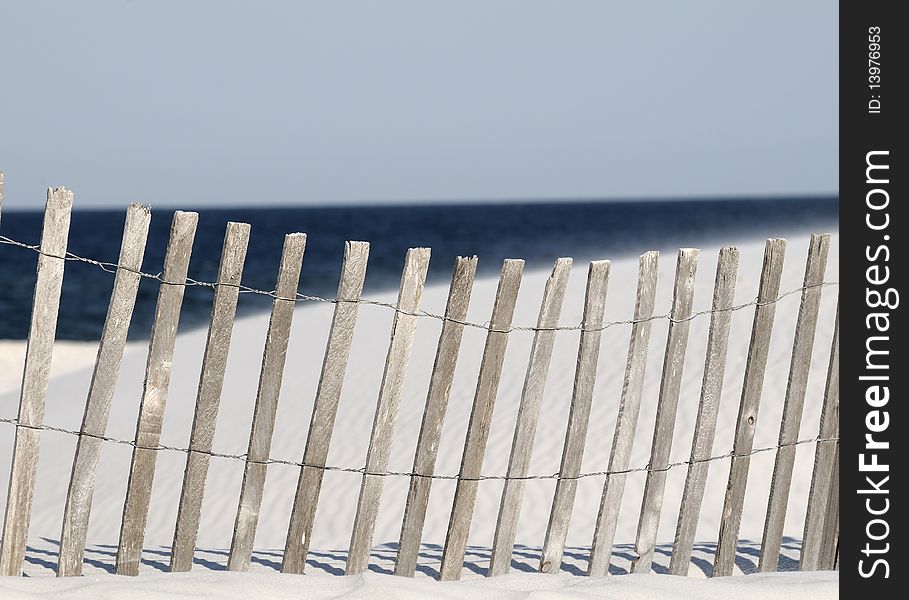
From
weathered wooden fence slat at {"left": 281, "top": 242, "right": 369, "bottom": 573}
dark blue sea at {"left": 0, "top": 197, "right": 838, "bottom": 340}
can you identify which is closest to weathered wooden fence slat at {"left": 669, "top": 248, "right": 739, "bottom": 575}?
weathered wooden fence slat at {"left": 281, "top": 242, "right": 369, "bottom": 573}

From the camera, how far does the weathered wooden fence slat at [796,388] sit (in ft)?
15.1

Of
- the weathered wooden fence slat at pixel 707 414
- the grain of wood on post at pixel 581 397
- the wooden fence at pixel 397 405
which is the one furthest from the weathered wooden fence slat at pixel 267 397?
the weathered wooden fence slat at pixel 707 414

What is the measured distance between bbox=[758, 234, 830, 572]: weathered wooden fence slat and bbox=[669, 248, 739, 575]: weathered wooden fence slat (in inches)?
15.5

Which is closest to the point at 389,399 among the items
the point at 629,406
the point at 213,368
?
the point at 213,368

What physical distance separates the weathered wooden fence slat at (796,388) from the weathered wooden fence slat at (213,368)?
2.67 meters

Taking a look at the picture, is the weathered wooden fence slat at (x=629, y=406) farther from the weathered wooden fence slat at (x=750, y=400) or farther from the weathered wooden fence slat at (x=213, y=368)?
the weathered wooden fence slat at (x=213, y=368)

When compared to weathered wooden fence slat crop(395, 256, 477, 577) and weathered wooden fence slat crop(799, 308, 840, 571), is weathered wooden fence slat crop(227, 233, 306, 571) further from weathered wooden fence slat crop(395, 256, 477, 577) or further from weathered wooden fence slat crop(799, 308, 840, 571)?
weathered wooden fence slat crop(799, 308, 840, 571)

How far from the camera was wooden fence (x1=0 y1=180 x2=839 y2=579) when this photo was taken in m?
3.82

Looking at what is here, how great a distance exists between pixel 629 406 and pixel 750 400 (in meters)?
0.64

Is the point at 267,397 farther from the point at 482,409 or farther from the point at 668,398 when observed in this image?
the point at 668,398

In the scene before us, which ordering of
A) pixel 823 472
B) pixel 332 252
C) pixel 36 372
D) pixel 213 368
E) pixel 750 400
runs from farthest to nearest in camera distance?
pixel 332 252
pixel 823 472
pixel 750 400
pixel 213 368
pixel 36 372

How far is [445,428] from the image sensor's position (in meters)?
9.20
